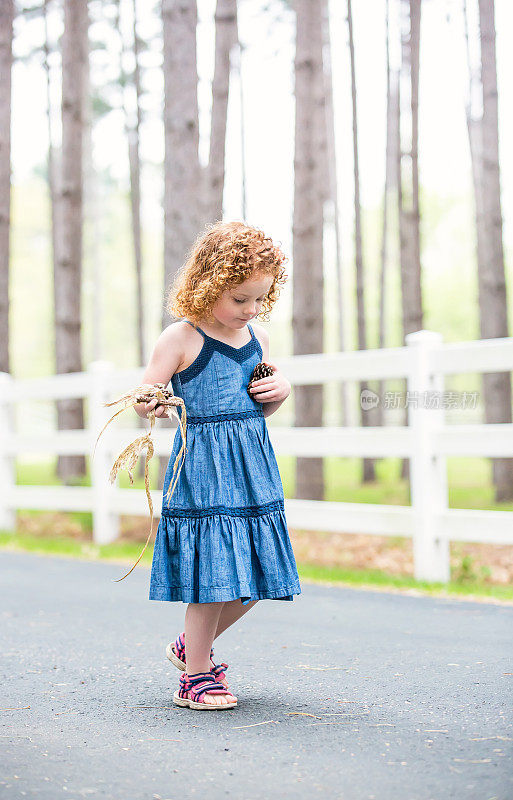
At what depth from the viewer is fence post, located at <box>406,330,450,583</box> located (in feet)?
20.7

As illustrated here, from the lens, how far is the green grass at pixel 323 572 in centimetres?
604

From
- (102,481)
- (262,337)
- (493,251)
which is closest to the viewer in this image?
(262,337)

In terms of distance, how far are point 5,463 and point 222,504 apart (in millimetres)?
7155

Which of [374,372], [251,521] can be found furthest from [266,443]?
[374,372]

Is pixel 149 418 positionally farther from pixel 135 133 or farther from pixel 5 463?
pixel 135 133

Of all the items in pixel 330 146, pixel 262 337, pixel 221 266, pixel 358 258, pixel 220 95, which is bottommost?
pixel 262 337

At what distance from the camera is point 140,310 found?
2105cm

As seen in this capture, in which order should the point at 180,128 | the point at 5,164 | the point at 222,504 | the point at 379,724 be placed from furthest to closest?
the point at 5,164
the point at 180,128
the point at 222,504
the point at 379,724

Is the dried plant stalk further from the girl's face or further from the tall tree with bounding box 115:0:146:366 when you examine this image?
the tall tree with bounding box 115:0:146:366

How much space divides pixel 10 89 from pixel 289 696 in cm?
1319

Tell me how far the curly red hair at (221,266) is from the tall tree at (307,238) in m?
6.46

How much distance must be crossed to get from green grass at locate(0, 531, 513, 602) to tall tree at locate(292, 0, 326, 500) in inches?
105

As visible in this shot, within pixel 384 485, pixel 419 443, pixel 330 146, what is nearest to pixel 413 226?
pixel 384 485

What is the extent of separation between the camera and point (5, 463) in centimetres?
1013
